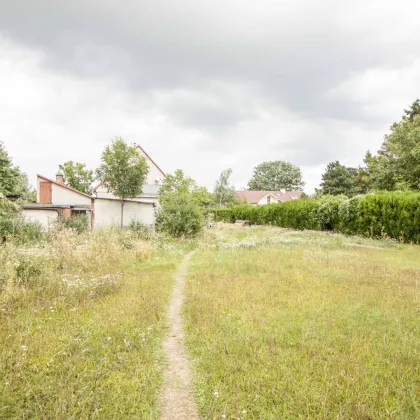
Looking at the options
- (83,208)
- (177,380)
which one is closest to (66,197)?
(83,208)

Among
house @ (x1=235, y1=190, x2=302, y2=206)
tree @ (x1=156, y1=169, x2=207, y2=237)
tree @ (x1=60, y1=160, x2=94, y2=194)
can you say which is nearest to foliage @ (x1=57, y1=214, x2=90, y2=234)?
tree @ (x1=156, y1=169, x2=207, y2=237)

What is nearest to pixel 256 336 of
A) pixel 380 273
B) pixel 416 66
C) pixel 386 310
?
pixel 386 310

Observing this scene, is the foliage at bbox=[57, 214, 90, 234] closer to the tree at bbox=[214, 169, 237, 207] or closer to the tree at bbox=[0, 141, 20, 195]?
the tree at bbox=[0, 141, 20, 195]

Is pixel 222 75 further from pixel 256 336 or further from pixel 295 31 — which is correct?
pixel 256 336

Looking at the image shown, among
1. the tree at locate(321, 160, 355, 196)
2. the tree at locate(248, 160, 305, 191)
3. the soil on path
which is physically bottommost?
the soil on path

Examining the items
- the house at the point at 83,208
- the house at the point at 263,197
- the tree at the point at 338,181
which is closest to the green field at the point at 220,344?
the house at the point at 83,208

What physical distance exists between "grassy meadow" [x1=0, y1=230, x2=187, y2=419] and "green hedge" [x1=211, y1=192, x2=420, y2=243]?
52.8 ft

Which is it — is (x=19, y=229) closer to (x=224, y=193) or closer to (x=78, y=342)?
(x=78, y=342)

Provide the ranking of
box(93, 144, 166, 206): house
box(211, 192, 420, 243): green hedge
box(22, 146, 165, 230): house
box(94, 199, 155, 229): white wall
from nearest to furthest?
1. box(211, 192, 420, 243): green hedge
2. box(22, 146, 165, 230): house
3. box(94, 199, 155, 229): white wall
4. box(93, 144, 166, 206): house

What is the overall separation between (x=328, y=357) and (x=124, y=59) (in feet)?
42.9

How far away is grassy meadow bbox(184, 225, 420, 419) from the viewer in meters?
2.89

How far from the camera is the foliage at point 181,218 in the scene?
65.8ft

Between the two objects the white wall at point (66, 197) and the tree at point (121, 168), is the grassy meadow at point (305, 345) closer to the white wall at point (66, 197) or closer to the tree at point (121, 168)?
the tree at point (121, 168)

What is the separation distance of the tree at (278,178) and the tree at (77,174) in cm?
5827
